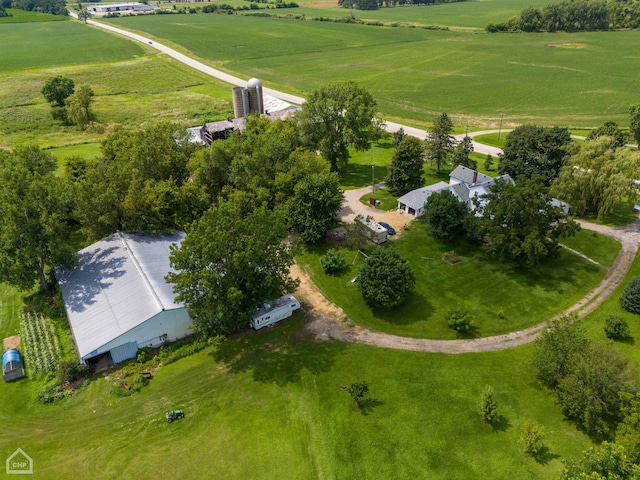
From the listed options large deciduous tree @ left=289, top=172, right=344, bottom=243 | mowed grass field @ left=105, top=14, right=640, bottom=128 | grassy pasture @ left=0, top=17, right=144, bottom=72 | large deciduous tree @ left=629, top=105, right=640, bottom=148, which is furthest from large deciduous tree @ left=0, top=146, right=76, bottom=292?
grassy pasture @ left=0, top=17, right=144, bottom=72

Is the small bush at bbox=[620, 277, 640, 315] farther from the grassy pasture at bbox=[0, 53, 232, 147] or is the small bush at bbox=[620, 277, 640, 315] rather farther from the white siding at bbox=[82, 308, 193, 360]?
the grassy pasture at bbox=[0, 53, 232, 147]

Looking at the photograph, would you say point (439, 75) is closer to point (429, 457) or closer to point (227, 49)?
point (227, 49)

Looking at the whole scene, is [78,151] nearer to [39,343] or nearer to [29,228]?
[29,228]

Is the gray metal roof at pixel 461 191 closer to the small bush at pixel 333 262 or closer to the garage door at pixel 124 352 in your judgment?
the small bush at pixel 333 262

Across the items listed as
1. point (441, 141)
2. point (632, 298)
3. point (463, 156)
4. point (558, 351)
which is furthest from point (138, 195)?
point (632, 298)

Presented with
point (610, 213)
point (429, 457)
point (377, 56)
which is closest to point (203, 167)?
point (429, 457)

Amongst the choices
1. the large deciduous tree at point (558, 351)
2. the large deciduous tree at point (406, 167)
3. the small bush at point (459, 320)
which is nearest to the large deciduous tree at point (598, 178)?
the large deciduous tree at point (406, 167)
